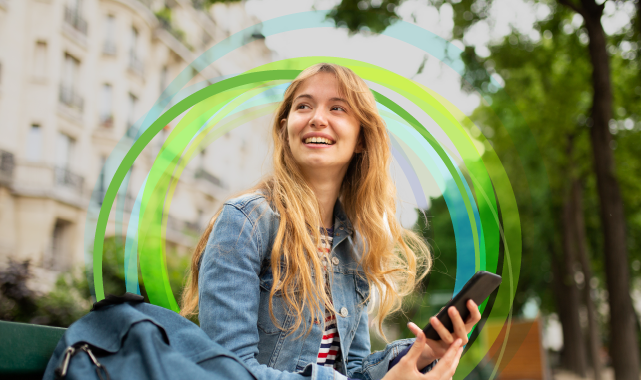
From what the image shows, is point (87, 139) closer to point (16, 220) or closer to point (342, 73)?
point (16, 220)

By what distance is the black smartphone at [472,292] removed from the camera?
6.70ft

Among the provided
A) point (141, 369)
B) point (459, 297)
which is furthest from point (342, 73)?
point (141, 369)

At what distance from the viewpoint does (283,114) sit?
10.3ft

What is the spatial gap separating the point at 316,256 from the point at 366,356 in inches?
28.9

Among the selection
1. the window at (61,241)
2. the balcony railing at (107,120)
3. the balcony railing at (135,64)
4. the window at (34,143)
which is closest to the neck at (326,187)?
the window at (34,143)

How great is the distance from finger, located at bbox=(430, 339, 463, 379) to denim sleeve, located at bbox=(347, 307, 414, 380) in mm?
462

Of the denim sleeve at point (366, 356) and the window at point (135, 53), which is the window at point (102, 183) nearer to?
the denim sleeve at point (366, 356)

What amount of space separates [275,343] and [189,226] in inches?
971

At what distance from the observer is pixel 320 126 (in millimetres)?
2766

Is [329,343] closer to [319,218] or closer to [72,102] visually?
[319,218]

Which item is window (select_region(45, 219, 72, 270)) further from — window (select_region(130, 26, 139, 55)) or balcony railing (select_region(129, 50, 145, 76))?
window (select_region(130, 26, 139, 55))

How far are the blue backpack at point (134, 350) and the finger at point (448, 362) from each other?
30.5 inches

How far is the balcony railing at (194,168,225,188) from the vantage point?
27.6 meters

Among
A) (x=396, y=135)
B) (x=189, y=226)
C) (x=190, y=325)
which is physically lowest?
(x=190, y=325)
